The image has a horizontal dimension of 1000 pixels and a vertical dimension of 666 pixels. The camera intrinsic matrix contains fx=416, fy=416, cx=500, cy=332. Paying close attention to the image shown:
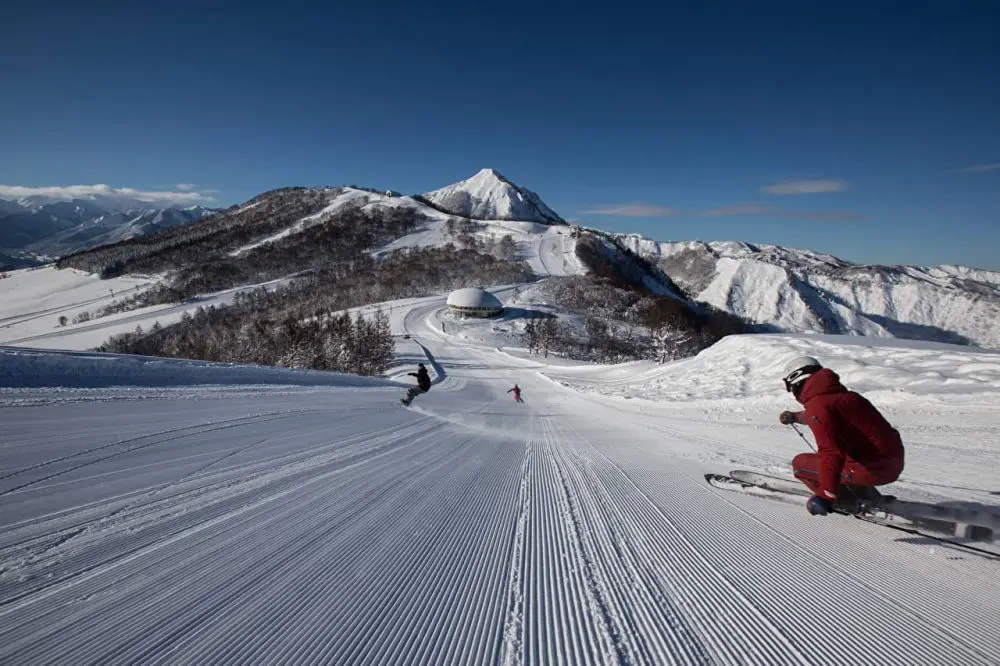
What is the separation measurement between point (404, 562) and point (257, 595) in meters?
0.88

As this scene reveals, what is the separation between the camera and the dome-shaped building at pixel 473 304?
85.6 metres

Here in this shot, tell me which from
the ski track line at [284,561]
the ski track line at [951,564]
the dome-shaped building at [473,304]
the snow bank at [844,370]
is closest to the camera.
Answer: the ski track line at [284,561]

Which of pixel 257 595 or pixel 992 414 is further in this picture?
pixel 992 414

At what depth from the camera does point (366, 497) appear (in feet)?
12.9

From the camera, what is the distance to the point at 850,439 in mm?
3521

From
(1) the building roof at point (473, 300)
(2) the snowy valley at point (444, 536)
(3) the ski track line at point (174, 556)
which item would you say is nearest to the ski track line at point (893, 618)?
(2) the snowy valley at point (444, 536)

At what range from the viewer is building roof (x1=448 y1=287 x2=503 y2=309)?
85762mm

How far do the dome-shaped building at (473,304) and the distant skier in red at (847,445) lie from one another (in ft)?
270

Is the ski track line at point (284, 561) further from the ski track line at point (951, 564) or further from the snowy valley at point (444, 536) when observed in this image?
the ski track line at point (951, 564)

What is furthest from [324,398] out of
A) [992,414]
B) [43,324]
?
[43,324]

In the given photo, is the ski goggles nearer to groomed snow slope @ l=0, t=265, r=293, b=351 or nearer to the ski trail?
the ski trail

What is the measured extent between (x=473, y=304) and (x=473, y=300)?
40.7 inches

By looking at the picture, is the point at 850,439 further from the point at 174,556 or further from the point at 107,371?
the point at 107,371

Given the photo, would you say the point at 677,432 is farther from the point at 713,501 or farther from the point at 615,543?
the point at 615,543
